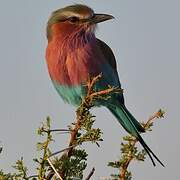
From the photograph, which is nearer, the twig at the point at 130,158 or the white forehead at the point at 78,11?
the twig at the point at 130,158

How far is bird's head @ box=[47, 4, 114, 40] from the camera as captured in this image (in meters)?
5.22

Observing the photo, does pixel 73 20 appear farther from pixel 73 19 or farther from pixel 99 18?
pixel 99 18

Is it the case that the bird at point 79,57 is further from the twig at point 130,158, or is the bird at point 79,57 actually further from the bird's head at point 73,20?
the twig at point 130,158

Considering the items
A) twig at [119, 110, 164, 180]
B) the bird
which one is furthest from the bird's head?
twig at [119, 110, 164, 180]

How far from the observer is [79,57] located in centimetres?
503

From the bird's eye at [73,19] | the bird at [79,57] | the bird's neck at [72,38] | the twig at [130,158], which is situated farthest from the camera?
the bird's eye at [73,19]

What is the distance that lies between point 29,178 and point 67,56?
322cm

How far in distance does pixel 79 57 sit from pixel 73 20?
0.52 metres

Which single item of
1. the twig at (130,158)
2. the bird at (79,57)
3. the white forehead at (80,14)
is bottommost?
the twig at (130,158)

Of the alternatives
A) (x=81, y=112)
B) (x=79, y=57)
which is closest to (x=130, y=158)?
(x=81, y=112)

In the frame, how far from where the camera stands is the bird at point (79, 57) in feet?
16.1

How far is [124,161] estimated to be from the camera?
2.10 m

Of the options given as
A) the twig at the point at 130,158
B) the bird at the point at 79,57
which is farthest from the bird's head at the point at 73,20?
the twig at the point at 130,158

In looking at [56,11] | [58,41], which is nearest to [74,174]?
[58,41]
